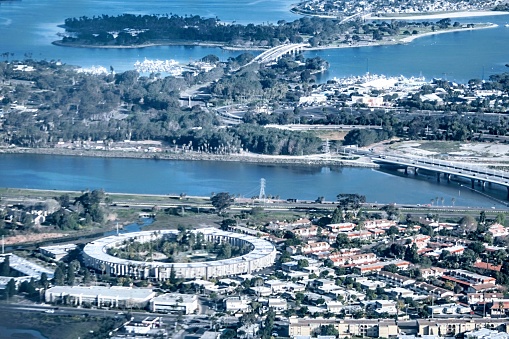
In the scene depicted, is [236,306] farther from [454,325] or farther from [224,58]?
[224,58]

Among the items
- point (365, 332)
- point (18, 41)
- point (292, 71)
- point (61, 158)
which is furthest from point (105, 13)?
point (365, 332)

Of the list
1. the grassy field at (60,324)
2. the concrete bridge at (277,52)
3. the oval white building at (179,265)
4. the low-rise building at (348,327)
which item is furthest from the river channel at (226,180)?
the concrete bridge at (277,52)

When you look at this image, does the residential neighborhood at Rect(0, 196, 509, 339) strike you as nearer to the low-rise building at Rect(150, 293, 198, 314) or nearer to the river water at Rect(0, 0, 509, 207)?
the low-rise building at Rect(150, 293, 198, 314)

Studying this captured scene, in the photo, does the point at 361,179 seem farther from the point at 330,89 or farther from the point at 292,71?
the point at 292,71

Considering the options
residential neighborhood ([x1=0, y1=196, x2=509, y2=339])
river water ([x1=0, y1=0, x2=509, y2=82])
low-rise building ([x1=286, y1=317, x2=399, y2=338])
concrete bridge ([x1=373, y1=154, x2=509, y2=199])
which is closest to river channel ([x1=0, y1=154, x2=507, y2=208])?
concrete bridge ([x1=373, y1=154, x2=509, y2=199])

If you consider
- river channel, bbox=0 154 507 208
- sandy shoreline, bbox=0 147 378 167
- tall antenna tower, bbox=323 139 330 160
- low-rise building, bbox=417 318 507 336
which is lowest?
low-rise building, bbox=417 318 507 336

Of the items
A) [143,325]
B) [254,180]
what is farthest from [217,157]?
[143,325]

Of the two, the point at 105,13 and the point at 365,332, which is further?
the point at 105,13
